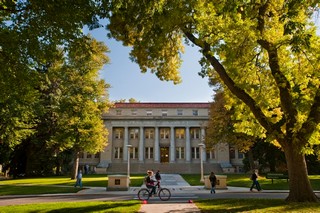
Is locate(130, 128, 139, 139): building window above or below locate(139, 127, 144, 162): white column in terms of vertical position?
above

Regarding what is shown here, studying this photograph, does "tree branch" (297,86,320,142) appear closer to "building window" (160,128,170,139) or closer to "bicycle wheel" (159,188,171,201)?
"bicycle wheel" (159,188,171,201)

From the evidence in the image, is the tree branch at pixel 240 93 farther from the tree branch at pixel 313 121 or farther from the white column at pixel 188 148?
the white column at pixel 188 148

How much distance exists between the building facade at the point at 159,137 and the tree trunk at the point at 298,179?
44887 millimetres

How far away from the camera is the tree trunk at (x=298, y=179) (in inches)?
480

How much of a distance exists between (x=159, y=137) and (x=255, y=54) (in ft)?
159

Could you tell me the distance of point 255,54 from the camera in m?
12.8

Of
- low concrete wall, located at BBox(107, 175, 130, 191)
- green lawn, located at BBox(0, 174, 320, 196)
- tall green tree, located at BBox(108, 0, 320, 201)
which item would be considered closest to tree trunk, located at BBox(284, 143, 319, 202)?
tall green tree, located at BBox(108, 0, 320, 201)

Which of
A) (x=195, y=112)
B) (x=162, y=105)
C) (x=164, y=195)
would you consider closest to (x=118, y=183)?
(x=164, y=195)

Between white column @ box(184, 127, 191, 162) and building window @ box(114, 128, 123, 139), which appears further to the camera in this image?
building window @ box(114, 128, 123, 139)

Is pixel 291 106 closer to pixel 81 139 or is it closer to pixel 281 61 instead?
pixel 281 61

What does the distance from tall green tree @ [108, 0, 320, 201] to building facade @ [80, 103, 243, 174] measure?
44.6 m

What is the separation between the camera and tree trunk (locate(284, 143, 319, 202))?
12.2 metres

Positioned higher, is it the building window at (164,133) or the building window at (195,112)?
the building window at (195,112)

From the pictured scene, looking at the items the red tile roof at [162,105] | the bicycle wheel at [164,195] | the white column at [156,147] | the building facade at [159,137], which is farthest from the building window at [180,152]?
the bicycle wheel at [164,195]
